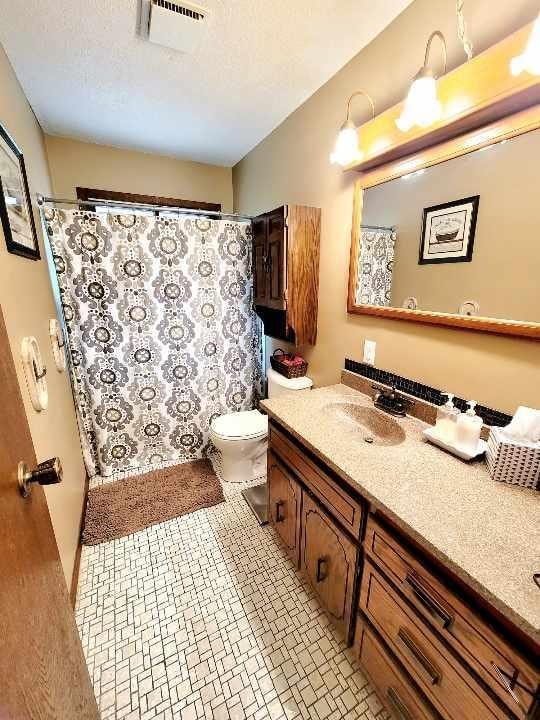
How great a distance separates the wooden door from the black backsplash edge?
138 centimetres

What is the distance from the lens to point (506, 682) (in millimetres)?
598

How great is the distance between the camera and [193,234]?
2020 mm

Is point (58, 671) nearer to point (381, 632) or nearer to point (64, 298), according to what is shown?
point (381, 632)

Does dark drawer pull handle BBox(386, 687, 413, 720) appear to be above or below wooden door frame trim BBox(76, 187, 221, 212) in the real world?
below

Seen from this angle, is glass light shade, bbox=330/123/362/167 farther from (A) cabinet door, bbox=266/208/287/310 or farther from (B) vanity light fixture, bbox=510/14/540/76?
(B) vanity light fixture, bbox=510/14/540/76

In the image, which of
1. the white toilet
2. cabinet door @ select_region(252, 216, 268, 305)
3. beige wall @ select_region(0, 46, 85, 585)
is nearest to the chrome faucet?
the white toilet

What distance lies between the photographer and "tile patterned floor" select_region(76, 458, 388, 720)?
1034mm

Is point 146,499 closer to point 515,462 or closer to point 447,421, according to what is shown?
point 447,421

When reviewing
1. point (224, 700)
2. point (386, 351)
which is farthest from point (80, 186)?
point (224, 700)

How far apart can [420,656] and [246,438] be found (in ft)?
4.13

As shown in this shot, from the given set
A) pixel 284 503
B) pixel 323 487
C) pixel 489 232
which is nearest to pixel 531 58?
pixel 489 232

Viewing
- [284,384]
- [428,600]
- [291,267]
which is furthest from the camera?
[284,384]

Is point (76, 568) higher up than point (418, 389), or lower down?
lower down

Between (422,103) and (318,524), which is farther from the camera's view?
(318,524)
